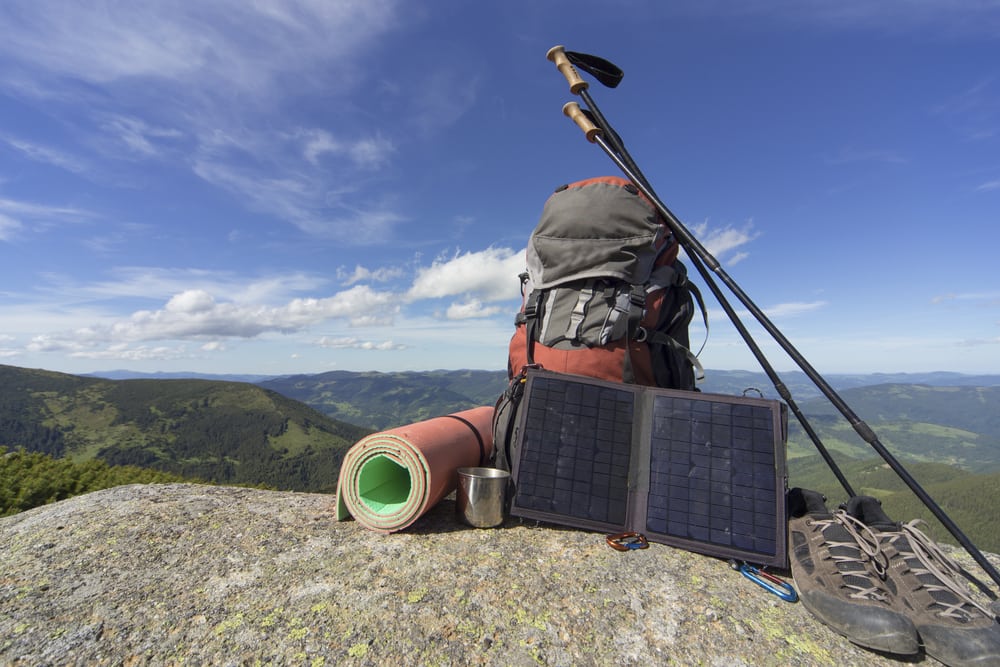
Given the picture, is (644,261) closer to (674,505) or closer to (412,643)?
(674,505)

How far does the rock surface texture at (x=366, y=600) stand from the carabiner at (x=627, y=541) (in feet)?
0.20

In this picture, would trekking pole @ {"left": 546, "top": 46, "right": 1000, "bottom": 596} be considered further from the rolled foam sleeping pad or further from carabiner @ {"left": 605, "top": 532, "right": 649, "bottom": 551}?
the rolled foam sleeping pad

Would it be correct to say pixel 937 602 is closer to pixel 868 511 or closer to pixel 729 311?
pixel 868 511

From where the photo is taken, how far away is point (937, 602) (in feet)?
9.83

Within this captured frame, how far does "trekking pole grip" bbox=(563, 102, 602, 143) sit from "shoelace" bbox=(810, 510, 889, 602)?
4.98 metres

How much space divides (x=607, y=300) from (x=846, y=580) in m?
3.33

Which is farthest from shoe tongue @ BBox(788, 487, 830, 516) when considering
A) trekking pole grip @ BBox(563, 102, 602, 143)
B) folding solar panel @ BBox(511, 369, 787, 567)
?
trekking pole grip @ BBox(563, 102, 602, 143)

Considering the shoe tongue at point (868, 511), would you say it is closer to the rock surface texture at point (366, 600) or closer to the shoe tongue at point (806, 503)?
the shoe tongue at point (806, 503)

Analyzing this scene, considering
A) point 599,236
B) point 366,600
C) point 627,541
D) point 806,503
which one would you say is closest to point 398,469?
point 366,600

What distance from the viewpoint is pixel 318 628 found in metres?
2.93

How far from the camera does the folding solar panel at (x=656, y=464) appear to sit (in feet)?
13.5

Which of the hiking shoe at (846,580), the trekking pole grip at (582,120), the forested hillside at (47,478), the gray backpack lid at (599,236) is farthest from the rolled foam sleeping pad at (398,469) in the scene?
the forested hillside at (47,478)

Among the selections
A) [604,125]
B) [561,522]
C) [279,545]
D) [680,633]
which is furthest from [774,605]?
[604,125]

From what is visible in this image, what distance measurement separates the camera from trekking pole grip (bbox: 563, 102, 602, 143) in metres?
5.89
